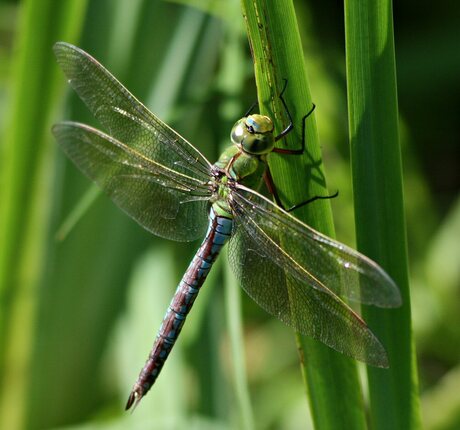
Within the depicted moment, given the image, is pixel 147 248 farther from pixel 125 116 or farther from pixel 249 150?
pixel 249 150

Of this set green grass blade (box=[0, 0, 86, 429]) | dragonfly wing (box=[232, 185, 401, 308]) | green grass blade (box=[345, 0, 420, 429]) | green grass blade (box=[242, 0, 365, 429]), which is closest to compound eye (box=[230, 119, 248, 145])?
dragonfly wing (box=[232, 185, 401, 308])

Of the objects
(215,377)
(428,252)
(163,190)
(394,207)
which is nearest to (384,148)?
(394,207)

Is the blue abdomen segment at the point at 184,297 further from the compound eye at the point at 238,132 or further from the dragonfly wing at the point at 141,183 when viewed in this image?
the compound eye at the point at 238,132

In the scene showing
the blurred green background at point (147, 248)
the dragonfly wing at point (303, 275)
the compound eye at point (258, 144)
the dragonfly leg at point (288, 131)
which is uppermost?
the dragonfly leg at point (288, 131)

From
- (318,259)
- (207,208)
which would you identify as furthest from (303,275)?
(207,208)

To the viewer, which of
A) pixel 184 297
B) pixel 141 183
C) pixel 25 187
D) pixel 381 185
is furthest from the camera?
pixel 25 187

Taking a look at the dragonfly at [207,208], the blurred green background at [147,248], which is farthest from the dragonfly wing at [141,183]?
the blurred green background at [147,248]
